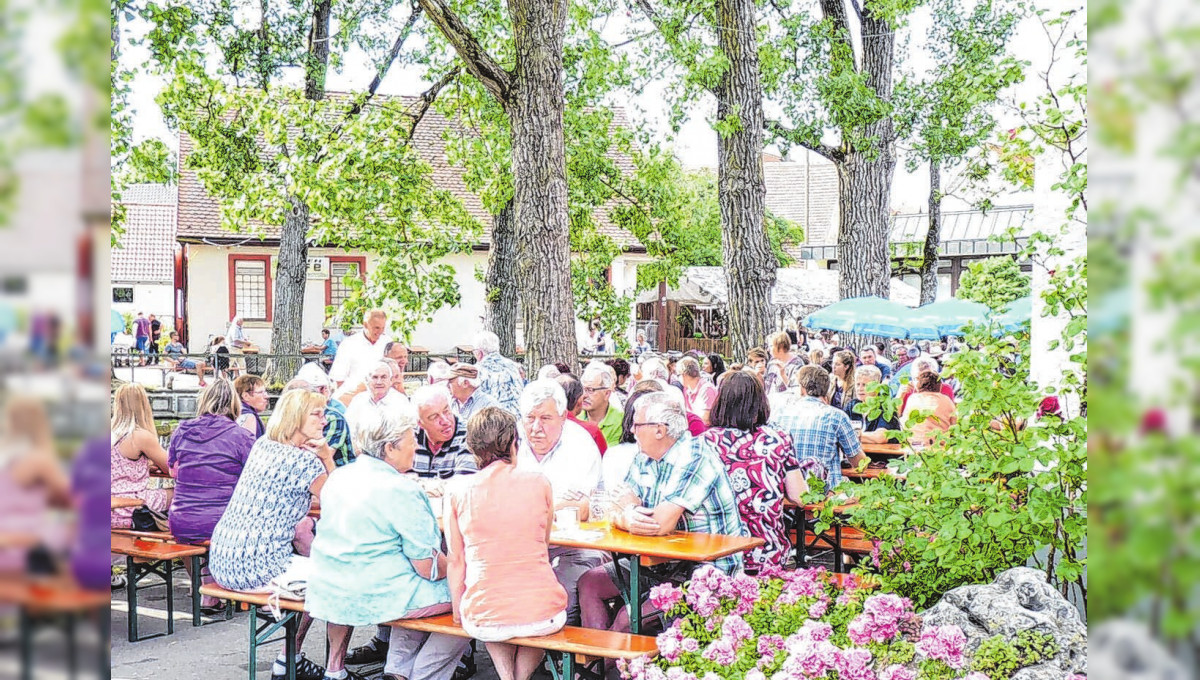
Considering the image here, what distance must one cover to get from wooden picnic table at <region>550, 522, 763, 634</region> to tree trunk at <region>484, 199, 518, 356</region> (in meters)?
11.1

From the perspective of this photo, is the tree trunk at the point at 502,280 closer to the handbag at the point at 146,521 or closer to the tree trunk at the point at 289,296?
the tree trunk at the point at 289,296

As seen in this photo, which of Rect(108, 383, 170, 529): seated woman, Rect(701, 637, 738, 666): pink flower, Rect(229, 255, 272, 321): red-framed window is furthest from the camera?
Rect(229, 255, 272, 321): red-framed window

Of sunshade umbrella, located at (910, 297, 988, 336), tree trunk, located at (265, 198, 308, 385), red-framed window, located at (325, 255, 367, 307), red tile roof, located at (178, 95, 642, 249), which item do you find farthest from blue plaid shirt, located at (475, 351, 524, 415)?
red-framed window, located at (325, 255, 367, 307)

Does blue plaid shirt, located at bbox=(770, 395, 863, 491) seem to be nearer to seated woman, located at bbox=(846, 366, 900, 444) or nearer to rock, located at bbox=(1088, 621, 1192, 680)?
seated woman, located at bbox=(846, 366, 900, 444)

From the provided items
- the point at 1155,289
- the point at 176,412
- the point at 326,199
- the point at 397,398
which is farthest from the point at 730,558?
the point at 176,412

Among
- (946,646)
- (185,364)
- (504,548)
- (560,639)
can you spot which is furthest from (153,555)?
(185,364)

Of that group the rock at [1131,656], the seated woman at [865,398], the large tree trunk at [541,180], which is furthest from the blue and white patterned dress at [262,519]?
the rock at [1131,656]

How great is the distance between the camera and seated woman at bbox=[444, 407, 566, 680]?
190 inches

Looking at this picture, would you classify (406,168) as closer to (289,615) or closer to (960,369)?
(289,615)

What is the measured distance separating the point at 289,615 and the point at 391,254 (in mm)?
10114

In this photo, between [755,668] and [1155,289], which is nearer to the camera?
[1155,289]

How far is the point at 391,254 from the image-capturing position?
15203 millimetres

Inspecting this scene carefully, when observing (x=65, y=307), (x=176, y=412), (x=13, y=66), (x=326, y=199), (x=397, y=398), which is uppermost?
(x=326, y=199)

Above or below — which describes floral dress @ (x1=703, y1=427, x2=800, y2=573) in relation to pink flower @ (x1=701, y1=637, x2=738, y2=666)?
above
